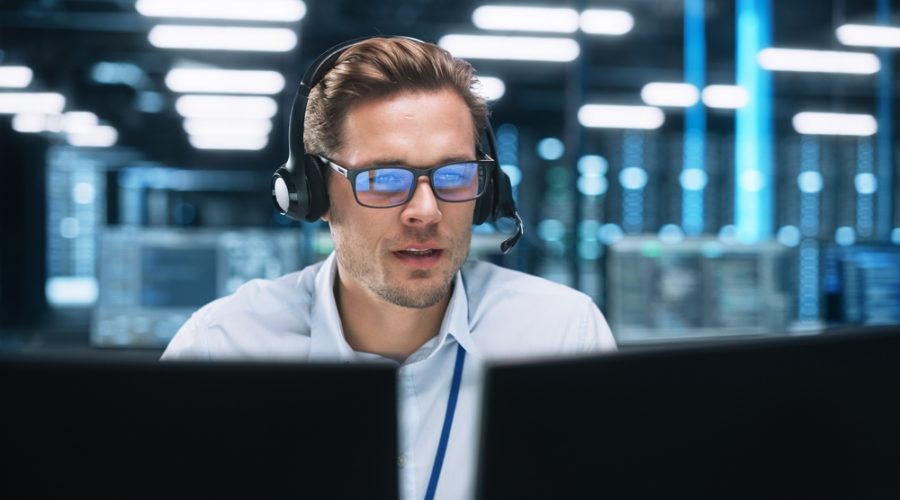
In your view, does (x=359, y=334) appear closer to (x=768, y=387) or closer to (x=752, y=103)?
(x=768, y=387)

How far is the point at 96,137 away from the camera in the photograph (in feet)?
43.1

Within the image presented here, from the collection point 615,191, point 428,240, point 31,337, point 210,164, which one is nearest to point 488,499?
point 428,240

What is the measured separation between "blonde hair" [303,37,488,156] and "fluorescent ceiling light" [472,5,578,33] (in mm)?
4644

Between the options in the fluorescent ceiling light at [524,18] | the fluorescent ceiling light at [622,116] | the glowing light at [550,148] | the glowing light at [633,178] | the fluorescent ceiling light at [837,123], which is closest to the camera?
the fluorescent ceiling light at [524,18]

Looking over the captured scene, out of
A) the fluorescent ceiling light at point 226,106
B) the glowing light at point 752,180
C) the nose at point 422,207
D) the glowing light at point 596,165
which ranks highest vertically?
the fluorescent ceiling light at point 226,106

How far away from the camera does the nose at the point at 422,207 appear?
1.10 meters

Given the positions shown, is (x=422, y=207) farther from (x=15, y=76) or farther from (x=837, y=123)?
(x=837, y=123)

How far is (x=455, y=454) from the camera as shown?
854 mm

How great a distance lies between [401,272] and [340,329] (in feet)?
0.42

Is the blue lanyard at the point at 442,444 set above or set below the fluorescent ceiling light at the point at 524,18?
below

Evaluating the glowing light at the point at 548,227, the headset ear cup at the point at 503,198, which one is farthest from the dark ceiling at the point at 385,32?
the headset ear cup at the point at 503,198

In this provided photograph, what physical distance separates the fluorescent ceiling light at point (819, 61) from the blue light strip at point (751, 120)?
118 millimetres

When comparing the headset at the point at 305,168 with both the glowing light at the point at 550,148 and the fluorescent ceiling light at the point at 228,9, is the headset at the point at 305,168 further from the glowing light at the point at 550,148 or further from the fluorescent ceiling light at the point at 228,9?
the glowing light at the point at 550,148

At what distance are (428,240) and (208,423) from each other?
653 millimetres
